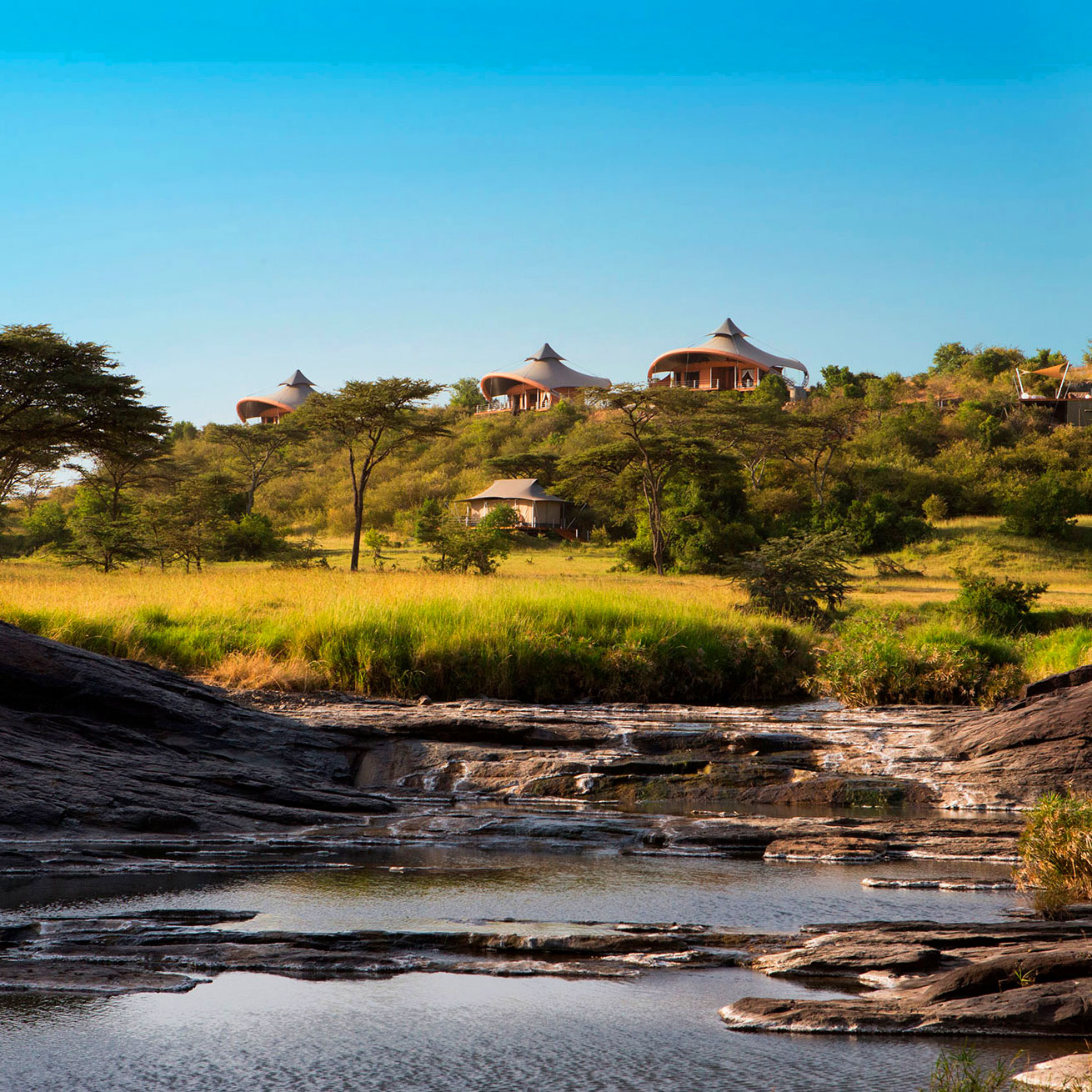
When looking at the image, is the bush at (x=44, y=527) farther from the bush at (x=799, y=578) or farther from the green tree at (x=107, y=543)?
the bush at (x=799, y=578)

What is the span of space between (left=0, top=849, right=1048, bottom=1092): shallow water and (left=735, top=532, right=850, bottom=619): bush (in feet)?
56.7

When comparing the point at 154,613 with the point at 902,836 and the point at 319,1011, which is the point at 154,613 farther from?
the point at 319,1011

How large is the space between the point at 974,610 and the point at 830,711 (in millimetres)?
9736


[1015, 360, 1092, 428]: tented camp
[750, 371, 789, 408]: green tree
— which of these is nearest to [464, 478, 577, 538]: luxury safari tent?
[750, 371, 789, 408]: green tree

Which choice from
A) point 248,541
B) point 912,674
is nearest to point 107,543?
point 248,541

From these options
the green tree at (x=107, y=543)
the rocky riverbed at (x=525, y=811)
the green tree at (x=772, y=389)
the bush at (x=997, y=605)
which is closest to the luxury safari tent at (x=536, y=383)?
the green tree at (x=772, y=389)

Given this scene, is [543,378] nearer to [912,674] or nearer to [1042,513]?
[1042,513]

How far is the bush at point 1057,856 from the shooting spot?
546cm

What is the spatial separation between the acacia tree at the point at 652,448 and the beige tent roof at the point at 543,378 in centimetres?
4610

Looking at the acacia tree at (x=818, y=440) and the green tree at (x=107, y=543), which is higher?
the acacia tree at (x=818, y=440)

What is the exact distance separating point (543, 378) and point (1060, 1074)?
88.7 meters

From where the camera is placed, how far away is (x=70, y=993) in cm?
388

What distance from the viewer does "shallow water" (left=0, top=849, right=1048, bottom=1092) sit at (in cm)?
331

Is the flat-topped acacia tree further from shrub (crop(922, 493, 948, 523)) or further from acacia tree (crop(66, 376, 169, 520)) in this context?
shrub (crop(922, 493, 948, 523))
